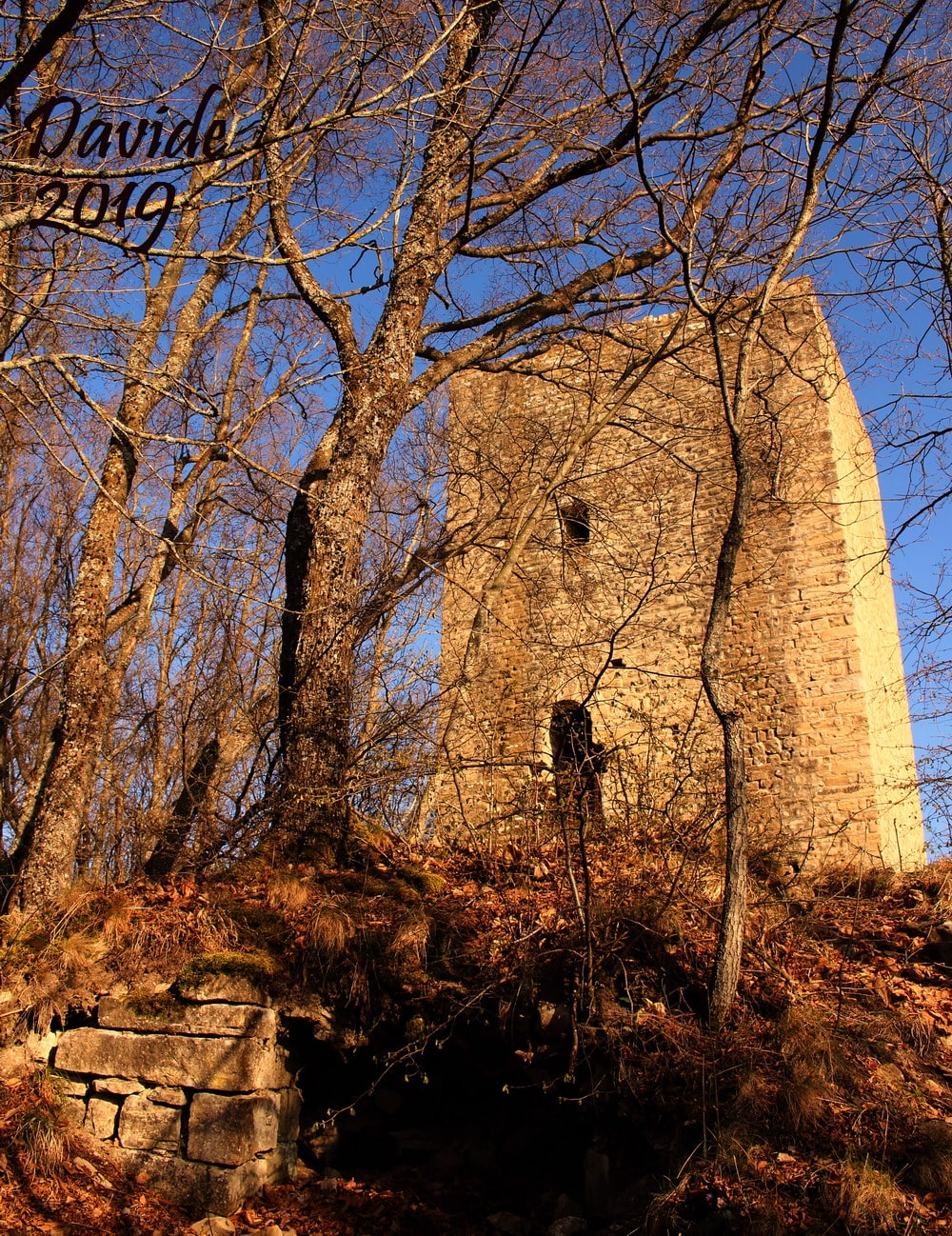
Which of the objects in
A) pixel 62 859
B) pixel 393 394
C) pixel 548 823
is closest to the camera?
pixel 548 823

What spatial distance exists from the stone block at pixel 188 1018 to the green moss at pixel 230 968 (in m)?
0.12

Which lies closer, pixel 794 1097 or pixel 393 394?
pixel 794 1097

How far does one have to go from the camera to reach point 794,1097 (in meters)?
3.54

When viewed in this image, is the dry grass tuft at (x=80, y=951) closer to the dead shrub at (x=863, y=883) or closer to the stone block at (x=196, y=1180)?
the stone block at (x=196, y=1180)

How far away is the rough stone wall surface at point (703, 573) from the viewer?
920cm

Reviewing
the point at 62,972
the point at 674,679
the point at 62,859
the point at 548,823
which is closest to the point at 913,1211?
the point at 548,823

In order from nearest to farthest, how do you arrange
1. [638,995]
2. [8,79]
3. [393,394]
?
1. [8,79]
2. [638,995]
3. [393,394]

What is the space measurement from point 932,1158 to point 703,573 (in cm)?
786

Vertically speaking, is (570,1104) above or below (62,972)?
below

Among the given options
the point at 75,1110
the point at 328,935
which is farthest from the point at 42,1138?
the point at 328,935

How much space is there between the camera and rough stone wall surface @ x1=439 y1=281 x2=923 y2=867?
9195 mm

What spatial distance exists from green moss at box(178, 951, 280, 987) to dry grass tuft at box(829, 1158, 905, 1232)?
2.74 meters

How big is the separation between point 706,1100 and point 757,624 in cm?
716

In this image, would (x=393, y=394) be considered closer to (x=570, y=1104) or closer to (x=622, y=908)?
(x=622, y=908)
